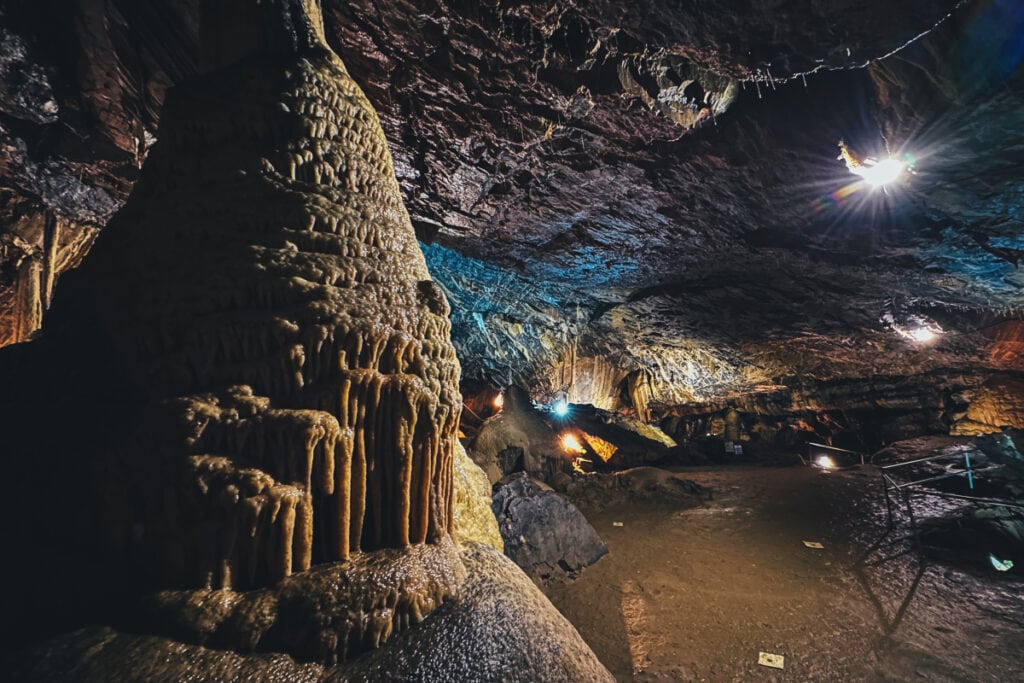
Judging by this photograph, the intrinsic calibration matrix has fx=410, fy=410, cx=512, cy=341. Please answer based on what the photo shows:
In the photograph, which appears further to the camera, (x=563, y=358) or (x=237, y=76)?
(x=563, y=358)

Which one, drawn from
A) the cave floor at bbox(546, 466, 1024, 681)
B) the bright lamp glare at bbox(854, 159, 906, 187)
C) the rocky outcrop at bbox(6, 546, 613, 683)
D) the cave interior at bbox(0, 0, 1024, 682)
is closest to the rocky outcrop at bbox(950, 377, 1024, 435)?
the cave interior at bbox(0, 0, 1024, 682)

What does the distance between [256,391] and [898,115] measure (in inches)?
214

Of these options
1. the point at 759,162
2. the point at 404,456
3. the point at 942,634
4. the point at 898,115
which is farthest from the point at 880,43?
the point at 942,634

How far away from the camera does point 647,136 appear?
4430 mm

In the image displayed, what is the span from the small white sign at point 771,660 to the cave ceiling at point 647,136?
198 inches

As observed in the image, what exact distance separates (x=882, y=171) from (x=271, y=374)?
5.99 metres

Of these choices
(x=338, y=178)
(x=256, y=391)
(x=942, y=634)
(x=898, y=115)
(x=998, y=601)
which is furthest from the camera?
(x=998, y=601)

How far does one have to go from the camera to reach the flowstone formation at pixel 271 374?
1.58 meters

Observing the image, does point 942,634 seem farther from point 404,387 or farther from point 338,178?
point 338,178

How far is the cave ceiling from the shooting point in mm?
3172

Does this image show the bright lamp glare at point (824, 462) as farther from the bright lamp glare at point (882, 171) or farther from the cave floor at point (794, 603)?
the bright lamp glare at point (882, 171)

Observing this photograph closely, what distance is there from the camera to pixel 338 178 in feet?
7.63

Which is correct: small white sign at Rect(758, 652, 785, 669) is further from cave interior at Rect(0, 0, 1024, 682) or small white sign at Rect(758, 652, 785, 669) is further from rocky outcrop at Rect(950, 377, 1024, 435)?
rocky outcrop at Rect(950, 377, 1024, 435)

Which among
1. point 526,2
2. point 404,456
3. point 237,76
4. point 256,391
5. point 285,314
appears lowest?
point 404,456
